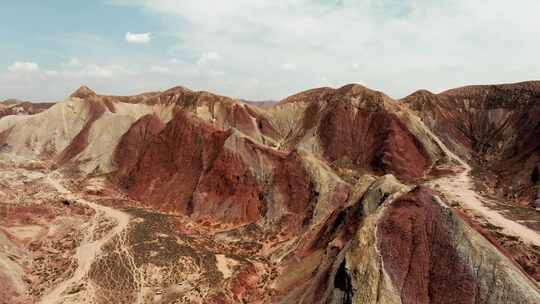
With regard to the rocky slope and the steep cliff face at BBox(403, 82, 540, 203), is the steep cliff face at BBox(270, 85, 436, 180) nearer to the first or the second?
the rocky slope

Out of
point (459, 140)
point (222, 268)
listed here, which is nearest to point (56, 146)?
point (222, 268)

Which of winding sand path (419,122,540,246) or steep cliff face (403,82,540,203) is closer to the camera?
winding sand path (419,122,540,246)

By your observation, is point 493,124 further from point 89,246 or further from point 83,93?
point 83,93

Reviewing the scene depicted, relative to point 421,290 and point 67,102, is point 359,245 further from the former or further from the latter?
point 67,102

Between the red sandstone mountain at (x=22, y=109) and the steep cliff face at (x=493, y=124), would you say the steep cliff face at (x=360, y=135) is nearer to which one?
the steep cliff face at (x=493, y=124)

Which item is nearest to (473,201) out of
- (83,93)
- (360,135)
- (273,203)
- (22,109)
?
(273,203)

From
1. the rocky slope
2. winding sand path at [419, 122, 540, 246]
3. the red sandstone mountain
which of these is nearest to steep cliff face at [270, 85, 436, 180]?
the rocky slope
